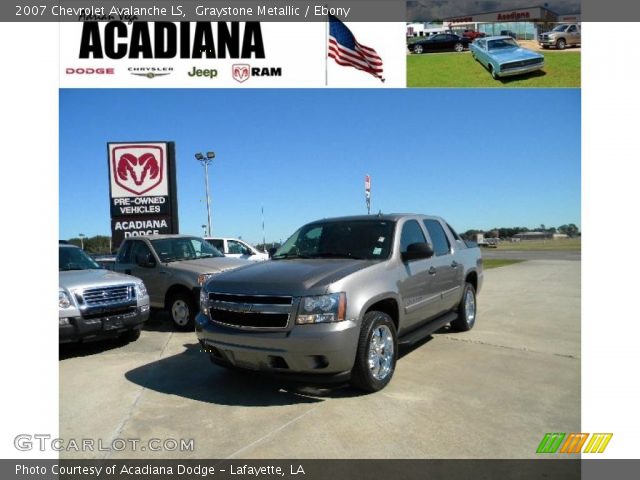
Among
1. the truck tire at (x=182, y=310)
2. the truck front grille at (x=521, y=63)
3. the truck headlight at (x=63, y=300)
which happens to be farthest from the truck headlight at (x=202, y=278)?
the truck front grille at (x=521, y=63)

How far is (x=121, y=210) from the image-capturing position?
1473 centimetres

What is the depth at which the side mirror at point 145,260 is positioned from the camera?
27.3ft

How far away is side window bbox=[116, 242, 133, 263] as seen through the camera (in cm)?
908

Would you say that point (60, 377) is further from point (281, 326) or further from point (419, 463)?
point (419, 463)

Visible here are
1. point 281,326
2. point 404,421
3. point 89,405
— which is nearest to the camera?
point 404,421

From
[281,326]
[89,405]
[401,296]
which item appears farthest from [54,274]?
[401,296]

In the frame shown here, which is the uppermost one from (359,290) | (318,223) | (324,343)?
(318,223)

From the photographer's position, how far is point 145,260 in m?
8.50

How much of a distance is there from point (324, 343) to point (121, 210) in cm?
1286

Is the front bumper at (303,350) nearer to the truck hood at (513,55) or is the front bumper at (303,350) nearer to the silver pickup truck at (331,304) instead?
the silver pickup truck at (331,304)

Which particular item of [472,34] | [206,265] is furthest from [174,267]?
[472,34]

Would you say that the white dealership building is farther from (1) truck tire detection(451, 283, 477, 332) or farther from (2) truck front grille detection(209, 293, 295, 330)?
(2) truck front grille detection(209, 293, 295, 330)

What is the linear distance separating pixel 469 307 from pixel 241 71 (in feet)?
17.3

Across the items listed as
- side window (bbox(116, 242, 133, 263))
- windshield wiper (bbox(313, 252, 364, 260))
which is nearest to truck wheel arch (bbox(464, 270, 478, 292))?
windshield wiper (bbox(313, 252, 364, 260))
